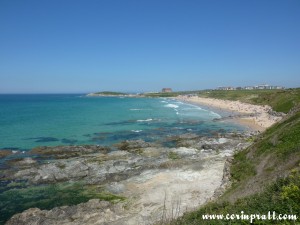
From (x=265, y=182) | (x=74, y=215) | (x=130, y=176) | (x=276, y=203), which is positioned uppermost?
(x=276, y=203)

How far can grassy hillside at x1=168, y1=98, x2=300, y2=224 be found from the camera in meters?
10.5

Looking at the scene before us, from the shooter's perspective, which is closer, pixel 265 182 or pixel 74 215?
pixel 265 182

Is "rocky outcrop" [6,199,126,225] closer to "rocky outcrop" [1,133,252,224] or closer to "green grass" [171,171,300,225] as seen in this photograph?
"rocky outcrop" [1,133,252,224]

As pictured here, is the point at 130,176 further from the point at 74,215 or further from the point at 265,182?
the point at 265,182

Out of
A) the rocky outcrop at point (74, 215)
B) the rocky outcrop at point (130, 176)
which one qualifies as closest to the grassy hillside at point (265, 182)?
the rocky outcrop at point (130, 176)

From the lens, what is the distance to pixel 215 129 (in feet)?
194

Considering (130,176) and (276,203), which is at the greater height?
(276,203)

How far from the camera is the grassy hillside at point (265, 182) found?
412 inches

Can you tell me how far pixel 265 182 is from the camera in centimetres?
1667

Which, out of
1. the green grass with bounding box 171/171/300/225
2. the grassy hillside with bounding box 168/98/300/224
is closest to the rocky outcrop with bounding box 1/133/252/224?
the grassy hillside with bounding box 168/98/300/224

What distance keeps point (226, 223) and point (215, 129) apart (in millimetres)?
50738

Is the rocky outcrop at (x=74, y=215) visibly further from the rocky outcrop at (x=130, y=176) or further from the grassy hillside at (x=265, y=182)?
the grassy hillside at (x=265, y=182)

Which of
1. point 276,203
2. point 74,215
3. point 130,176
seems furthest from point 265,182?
point 130,176

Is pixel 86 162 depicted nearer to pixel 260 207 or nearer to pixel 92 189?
pixel 92 189
